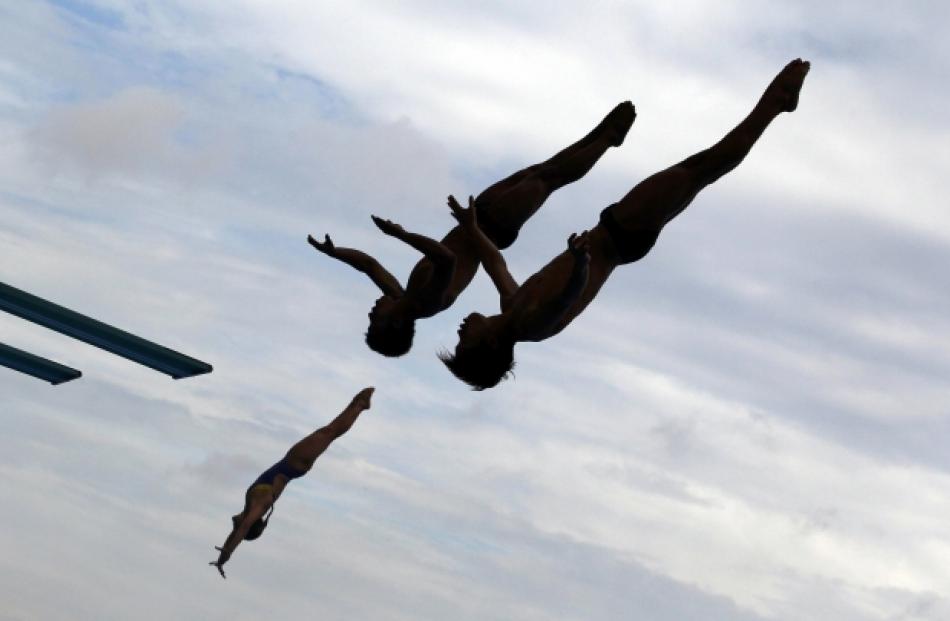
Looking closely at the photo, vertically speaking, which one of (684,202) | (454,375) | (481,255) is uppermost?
(684,202)

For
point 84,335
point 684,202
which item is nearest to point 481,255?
point 684,202

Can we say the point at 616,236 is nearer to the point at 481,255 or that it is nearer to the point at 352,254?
the point at 481,255

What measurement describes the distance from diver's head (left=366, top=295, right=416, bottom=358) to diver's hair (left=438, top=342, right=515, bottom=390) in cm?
101

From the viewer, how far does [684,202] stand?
984 centimetres

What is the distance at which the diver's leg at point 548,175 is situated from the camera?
1068 cm

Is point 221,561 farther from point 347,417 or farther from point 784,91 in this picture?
point 784,91

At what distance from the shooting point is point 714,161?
31.6ft

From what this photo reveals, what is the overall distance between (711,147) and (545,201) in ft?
5.89

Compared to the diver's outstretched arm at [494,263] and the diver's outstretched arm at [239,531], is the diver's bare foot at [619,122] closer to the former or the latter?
the diver's outstretched arm at [494,263]

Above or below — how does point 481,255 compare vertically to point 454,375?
above

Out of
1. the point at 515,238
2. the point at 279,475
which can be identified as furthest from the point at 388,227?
the point at 279,475

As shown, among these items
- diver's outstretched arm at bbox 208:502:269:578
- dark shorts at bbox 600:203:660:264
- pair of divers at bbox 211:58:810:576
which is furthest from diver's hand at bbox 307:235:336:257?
diver's outstretched arm at bbox 208:502:269:578

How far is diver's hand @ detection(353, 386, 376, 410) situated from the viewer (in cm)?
1594

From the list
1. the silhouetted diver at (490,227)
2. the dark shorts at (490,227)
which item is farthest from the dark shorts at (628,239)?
the dark shorts at (490,227)
